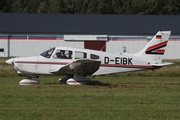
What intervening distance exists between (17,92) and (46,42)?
28.8 metres

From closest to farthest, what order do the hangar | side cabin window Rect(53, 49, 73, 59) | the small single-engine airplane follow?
the small single-engine airplane → side cabin window Rect(53, 49, 73, 59) → the hangar

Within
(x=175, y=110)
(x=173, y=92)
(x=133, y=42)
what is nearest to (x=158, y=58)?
(x=173, y=92)

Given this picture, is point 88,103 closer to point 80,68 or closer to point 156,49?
point 80,68

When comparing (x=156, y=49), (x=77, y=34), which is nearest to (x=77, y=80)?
(x=156, y=49)

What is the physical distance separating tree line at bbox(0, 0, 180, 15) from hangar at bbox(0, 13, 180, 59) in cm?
2517

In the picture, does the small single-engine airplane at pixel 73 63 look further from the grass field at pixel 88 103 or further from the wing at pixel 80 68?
the grass field at pixel 88 103

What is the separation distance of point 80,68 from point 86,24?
2856cm

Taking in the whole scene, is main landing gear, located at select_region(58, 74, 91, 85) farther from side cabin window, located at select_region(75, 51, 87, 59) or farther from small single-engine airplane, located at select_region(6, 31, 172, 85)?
side cabin window, located at select_region(75, 51, 87, 59)

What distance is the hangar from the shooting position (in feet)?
147

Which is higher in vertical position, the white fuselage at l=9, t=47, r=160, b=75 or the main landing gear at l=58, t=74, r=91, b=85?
the white fuselage at l=9, t=47, r=160, b=75

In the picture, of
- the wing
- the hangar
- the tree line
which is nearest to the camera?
the wing

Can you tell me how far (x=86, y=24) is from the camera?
47344 mm

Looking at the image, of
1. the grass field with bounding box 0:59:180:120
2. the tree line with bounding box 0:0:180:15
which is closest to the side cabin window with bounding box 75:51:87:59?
the grass field with bounding box 0:59:180:120

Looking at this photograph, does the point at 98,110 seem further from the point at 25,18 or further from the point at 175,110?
the point at 25,18
